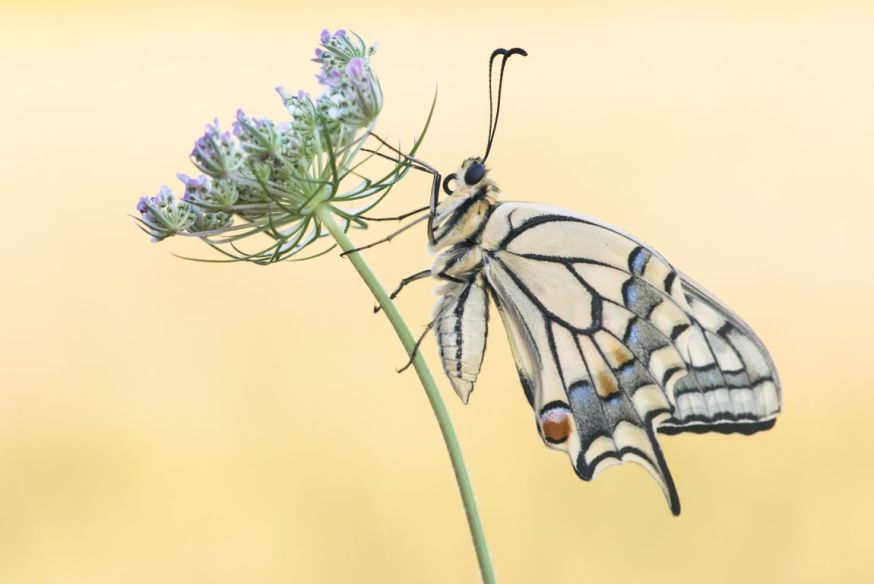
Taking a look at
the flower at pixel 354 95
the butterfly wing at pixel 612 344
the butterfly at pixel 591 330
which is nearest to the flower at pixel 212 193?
the flower at pixel 354 95

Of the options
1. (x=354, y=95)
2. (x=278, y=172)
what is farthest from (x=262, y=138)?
(x=354, y=95)

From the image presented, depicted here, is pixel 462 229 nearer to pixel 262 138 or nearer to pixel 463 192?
pixel 463 192

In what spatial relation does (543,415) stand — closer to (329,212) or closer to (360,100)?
(329,212)

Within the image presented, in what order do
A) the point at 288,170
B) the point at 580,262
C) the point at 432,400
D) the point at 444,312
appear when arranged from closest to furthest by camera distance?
the point at 432,400 → the point at 288,170 → the point at 444,312 → the point at 580,262

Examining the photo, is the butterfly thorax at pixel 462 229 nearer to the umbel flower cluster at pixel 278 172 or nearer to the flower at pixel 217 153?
the umbel flower cluster at pixel 278 172

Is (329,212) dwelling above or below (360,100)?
below

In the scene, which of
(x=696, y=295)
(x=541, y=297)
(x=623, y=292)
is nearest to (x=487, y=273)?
(x=541, y=297)

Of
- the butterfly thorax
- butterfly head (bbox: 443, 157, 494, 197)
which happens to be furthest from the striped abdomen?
butterfly head (bbox: 443, 157, 494, 197)

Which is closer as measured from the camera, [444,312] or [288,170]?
[288,170]
